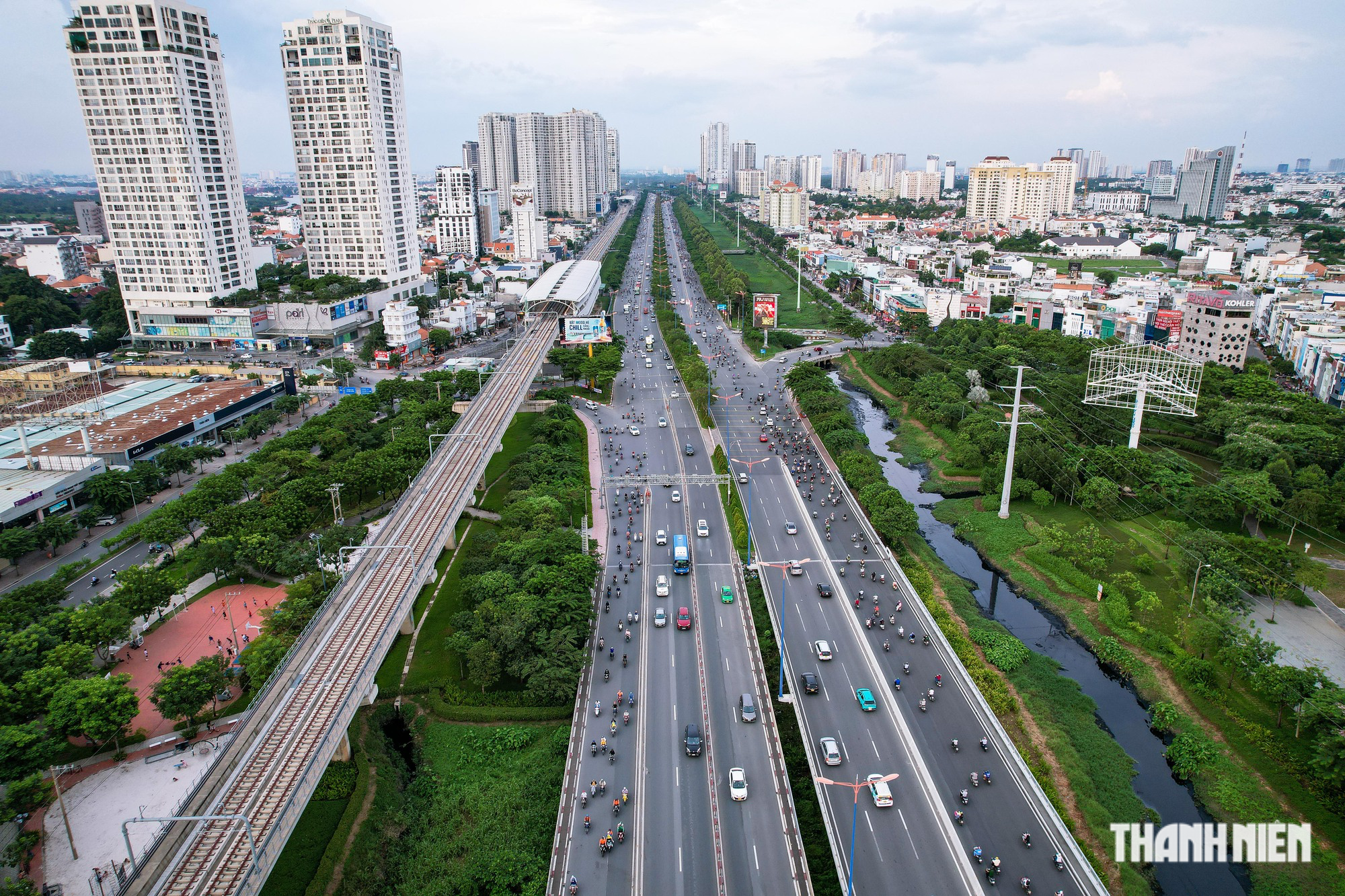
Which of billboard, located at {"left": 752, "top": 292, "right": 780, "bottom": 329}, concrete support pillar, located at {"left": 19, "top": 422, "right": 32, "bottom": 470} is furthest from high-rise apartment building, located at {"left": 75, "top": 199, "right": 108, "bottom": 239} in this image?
billboard, located at {"left": 752, "top": 292, "right": 780, "bottom": 329}

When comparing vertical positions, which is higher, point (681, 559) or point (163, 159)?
point (163, 159)

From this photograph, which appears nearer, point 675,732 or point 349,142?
point 675,732

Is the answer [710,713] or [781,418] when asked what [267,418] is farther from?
[710,713]

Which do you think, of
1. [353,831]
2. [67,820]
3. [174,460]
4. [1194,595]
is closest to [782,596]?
[1194,595]

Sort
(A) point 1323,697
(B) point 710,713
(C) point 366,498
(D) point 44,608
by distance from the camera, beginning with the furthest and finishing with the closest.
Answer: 1. (C) point 366,498
2. (D) point 44,608
3. (B) point 710,713
4. (A) point 1323,697

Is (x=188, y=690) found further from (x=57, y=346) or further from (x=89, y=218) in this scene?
(x=89, y=218)

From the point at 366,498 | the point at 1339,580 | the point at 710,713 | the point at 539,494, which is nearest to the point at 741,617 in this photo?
the point at 710,713
